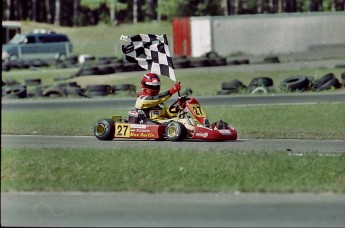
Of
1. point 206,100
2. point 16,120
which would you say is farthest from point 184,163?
point 206,100

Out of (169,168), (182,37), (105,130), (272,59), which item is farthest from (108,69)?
(169,168)

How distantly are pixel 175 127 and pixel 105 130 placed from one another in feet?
2.76

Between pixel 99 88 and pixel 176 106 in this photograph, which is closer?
pixel 176 106

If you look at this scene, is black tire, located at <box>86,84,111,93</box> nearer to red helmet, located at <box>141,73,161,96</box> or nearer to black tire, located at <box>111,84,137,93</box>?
black tire, located at <box>111,84,137,93</box>

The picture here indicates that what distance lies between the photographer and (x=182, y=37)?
37.5 meters

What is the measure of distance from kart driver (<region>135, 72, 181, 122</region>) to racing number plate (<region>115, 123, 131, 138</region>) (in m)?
0.26

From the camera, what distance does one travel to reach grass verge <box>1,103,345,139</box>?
12.1 metres

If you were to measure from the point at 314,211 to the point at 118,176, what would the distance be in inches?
114

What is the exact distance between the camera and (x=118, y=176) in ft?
26.1

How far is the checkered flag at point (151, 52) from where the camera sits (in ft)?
30.1

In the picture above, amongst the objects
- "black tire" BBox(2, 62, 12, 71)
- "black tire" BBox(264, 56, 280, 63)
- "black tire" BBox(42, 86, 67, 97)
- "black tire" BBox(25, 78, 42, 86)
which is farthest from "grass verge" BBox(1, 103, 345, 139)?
"black tire" BBox(2, 62, 12, 71)

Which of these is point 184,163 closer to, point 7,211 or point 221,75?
point 7,211

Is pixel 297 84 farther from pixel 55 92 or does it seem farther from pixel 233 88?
pixel 55 92

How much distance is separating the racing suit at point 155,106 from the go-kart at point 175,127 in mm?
57
